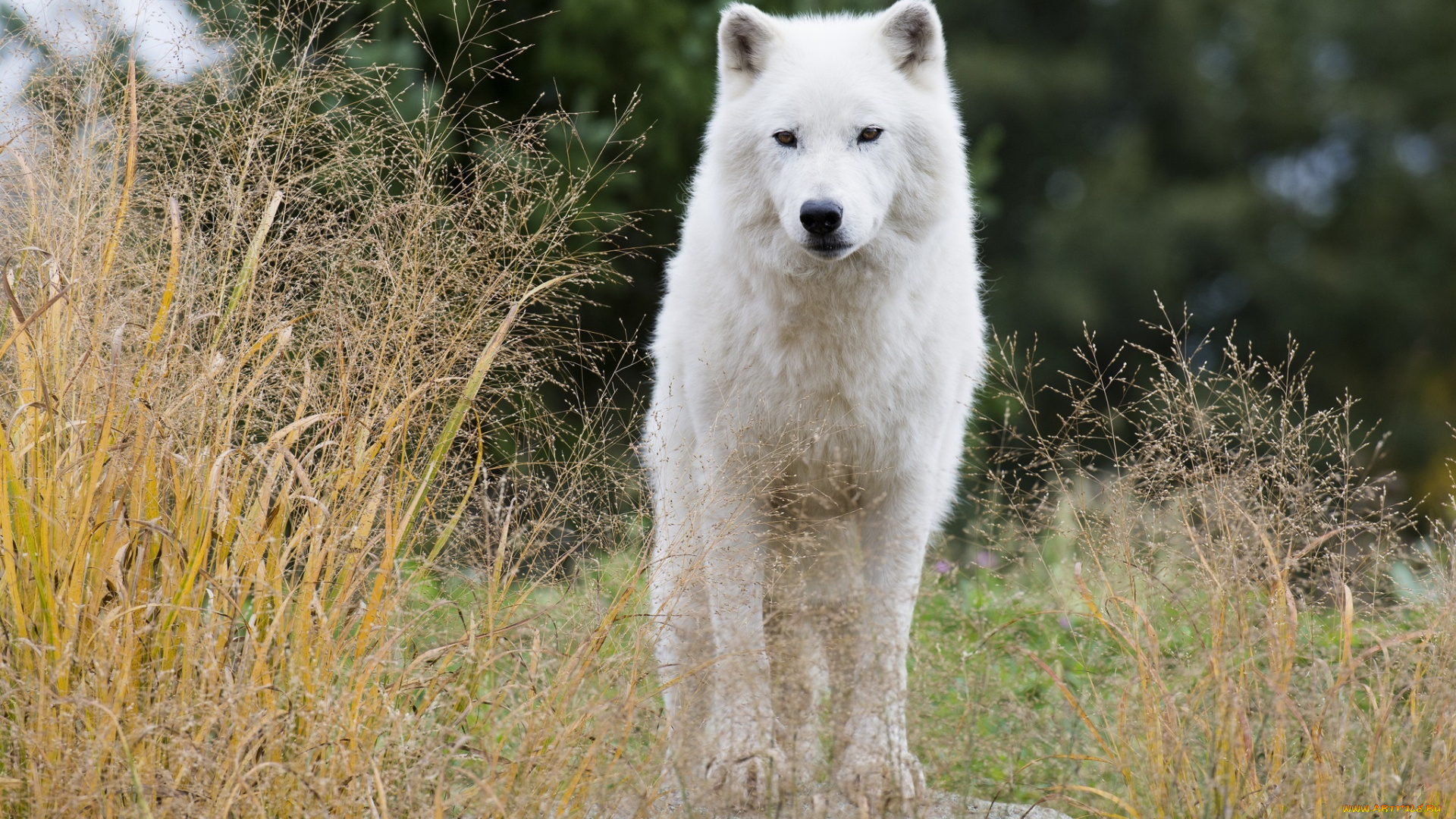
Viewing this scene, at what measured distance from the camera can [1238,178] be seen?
691 inches

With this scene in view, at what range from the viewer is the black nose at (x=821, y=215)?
2.77 m

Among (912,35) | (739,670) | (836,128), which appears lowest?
(739,670)

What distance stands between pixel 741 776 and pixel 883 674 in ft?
2.15

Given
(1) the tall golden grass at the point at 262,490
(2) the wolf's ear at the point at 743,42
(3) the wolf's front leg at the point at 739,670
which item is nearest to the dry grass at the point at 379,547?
(1) the tall golden grass at the point at 262,490

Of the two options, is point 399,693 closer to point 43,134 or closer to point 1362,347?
point 43,134

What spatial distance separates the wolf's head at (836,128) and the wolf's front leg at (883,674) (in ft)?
2.37

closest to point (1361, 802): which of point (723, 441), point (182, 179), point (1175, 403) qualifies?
point (1175, 403)

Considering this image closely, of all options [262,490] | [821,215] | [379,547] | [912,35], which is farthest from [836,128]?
[262,490]

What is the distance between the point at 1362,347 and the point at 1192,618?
57.4ft

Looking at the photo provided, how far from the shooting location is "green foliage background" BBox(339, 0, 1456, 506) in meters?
16.0

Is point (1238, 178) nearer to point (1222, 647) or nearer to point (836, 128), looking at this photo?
point (836, 128)

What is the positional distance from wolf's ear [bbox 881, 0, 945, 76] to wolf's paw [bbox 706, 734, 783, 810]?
1.76m

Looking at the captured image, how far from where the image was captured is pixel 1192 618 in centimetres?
215

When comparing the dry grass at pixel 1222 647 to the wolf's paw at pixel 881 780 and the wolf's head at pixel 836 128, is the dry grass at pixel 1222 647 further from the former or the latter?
the wolf's head at pixel 836 128
